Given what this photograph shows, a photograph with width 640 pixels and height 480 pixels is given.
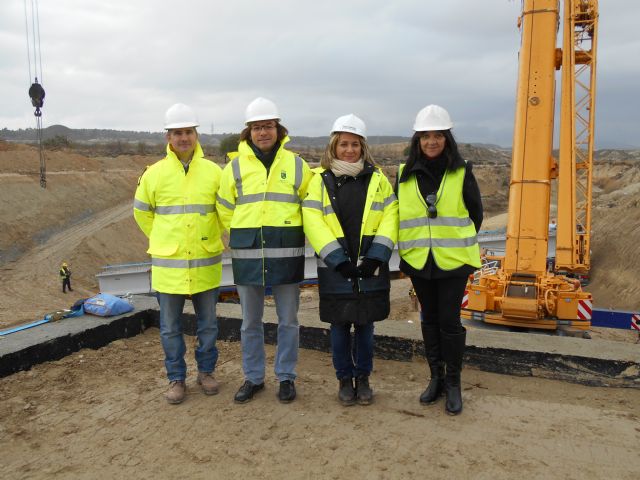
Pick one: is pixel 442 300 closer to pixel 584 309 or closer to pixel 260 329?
pixel 260 329

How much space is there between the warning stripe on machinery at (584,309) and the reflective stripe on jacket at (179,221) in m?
7.12

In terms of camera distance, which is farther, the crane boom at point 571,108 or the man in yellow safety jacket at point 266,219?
the crane boom at point 571,108

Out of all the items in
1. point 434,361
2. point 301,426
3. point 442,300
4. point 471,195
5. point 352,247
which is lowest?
point 301,426

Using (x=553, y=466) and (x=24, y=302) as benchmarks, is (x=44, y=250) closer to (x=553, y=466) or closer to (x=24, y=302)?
(x=24, y=302)

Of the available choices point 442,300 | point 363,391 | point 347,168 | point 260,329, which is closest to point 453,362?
point 442,300

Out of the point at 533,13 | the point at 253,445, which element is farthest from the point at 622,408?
the point at 533,13

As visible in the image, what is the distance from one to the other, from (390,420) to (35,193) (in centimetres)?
2589

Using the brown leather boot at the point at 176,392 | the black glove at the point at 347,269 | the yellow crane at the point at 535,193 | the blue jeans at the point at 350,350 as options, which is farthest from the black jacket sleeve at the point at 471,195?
the yellow crane at the point at 535,193

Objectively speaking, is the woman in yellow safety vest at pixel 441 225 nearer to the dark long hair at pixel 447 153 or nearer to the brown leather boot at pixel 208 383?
the dark long hair at pixel 447 153

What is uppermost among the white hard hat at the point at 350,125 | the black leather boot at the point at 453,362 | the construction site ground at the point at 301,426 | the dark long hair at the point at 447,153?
the white hard hat at the point at 350,125

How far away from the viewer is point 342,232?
3.41 metres

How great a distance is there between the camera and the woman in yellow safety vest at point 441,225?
3.37 m

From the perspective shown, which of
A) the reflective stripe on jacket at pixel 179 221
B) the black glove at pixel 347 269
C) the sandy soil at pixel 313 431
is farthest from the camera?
the reflective stripe on jacket at pixel 179 221

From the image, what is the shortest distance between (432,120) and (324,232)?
→ 1.01m
